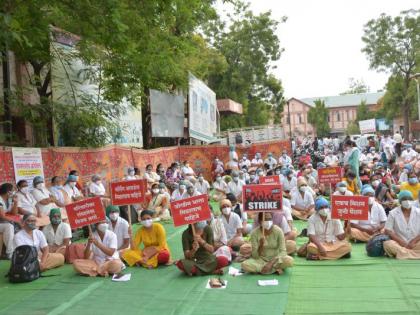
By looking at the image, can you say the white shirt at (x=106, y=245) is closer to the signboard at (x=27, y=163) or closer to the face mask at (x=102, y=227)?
the face mask at (x=102, y=227)

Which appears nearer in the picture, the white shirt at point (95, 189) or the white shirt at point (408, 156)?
the white shirt at point (95, 189)

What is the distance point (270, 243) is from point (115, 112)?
9694mm

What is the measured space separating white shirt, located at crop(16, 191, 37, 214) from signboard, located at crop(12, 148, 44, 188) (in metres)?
1.19

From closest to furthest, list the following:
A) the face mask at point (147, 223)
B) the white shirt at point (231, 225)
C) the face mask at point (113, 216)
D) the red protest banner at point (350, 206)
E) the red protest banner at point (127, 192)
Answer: the red protest banner at point (350, 206) < the face mask at point (147, 223) < the face mask at point (113, 216) < the white shirt at point (231, 225) < the red protest banner at point (127, 192)

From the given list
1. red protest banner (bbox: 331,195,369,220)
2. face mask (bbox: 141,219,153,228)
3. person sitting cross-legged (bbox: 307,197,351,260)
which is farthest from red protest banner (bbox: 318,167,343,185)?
face mask (bbox: 141,219,153,228)

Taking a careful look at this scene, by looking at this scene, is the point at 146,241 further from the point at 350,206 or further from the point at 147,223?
the point at 350,206

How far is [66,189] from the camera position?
12.0 meters

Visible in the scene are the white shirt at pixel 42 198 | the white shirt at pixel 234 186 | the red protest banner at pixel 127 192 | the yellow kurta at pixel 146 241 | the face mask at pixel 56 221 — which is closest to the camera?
the yellow kurta at pixel 146 241

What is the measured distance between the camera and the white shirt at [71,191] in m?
12.0

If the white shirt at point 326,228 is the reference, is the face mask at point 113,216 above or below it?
above

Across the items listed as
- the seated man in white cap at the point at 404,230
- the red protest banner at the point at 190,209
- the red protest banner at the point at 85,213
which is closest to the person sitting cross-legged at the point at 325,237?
the seated man in white cap at the point at 404,230

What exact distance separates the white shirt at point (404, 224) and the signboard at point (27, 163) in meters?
7.74

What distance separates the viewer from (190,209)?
26.5ft

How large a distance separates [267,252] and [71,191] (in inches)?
229
